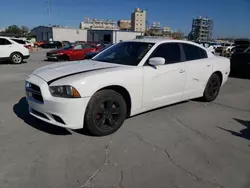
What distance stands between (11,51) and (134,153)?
13.4m

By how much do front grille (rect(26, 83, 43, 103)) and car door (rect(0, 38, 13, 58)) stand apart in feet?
38.4

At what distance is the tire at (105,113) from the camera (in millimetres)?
3328

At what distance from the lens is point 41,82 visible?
337 centimetres

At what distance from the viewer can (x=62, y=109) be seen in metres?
3.14

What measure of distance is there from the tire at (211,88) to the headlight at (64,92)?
351 cm

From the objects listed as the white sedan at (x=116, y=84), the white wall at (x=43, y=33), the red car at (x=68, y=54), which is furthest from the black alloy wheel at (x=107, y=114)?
the white wall at (x=43, y=33)

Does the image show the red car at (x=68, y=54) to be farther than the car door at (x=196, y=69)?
Yes

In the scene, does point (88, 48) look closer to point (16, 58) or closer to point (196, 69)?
point (16, 58)

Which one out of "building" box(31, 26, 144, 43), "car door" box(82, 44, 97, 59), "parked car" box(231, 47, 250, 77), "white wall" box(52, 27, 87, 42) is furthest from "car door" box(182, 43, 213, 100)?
"white wall" box(52, 27, 87, 42)

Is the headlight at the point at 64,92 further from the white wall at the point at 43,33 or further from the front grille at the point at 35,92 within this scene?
the white wall at the point at 43,33

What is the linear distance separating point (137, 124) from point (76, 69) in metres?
1.49

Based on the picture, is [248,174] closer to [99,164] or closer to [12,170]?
[99,164]

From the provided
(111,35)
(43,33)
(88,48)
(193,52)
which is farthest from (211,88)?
(43,33)

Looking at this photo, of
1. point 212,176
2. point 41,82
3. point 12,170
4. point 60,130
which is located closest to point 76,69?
point 41,82
